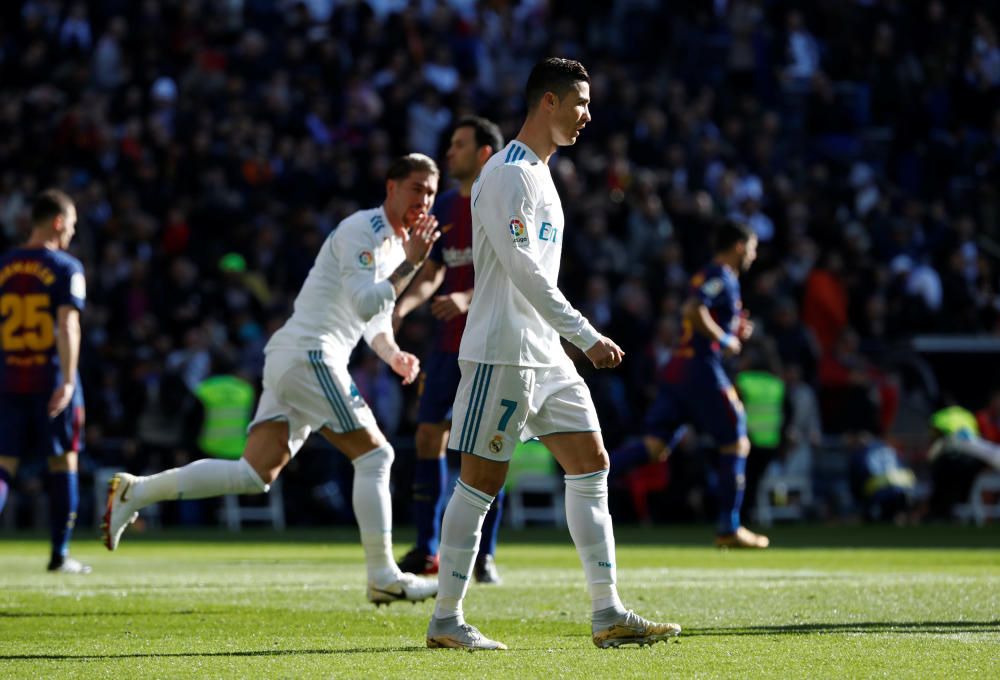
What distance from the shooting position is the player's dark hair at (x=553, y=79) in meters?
7.15

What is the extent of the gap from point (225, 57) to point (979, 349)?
1136 centimetres

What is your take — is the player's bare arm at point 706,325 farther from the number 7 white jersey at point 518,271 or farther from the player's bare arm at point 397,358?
the number 7 white jersey at point 518,271

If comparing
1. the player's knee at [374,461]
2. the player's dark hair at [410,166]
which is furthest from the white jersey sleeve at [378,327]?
the player's dark hair at [410,166]

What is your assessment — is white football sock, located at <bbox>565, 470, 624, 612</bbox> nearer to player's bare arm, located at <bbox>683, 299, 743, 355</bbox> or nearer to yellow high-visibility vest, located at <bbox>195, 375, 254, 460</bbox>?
player's bare arm, located at <bbox>683, 299, 743, 355</bbox>

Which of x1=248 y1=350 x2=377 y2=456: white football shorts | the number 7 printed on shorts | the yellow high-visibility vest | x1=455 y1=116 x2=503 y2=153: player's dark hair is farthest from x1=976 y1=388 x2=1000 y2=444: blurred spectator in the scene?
the number 7 printed on shorts

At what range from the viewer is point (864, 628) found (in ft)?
25.3

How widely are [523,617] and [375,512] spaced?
0.94 meters

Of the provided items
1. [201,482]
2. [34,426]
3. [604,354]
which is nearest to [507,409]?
[604,354]

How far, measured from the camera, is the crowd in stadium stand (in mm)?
20594

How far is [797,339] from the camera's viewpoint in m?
21.5

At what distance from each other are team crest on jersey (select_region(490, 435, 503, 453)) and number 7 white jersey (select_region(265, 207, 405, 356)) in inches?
62.1

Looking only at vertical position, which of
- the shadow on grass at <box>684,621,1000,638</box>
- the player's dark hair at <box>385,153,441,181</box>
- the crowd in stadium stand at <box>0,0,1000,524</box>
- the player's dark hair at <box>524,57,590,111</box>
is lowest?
the shadow on grass at <box>684,621,1000,638</box>

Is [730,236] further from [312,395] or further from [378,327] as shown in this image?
[312,395]

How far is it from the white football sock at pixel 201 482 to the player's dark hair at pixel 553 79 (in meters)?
2.67
